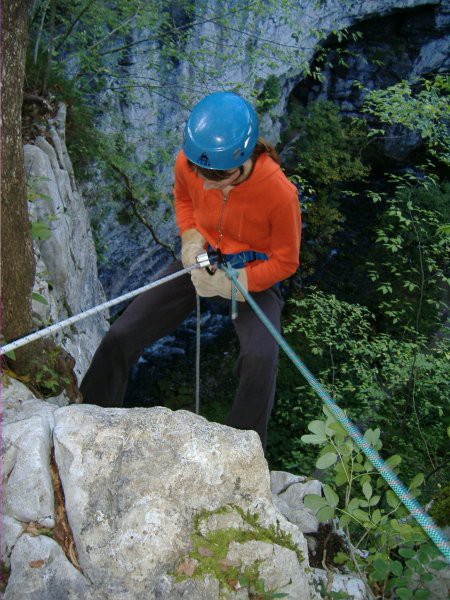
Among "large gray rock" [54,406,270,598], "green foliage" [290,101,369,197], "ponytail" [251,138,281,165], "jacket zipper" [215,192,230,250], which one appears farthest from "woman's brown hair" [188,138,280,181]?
"green foliage" [290,101,369,197]

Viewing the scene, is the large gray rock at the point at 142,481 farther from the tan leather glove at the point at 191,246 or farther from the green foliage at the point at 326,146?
the green foliage at the point at 326,146

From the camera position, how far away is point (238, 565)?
192 cm

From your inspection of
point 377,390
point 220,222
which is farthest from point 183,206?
point 377,390

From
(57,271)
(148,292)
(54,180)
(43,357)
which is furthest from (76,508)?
(54,180)

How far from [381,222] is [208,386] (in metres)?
6.80

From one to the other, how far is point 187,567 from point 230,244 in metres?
2.22

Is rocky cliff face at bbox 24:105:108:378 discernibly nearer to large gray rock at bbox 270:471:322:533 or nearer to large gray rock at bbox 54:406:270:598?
large gray rock at bbox 54:406:270:598

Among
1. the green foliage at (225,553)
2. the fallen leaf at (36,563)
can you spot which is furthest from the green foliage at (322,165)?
the fallen leaf at (36,563)

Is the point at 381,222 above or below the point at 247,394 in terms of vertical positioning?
below

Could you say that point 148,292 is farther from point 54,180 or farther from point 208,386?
point 208,386

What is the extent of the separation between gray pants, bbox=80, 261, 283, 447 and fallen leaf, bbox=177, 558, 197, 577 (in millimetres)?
1573

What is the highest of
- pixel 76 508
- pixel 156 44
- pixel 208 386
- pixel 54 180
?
pixel 156 44

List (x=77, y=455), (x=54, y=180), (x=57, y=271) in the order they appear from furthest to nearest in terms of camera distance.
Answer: (x=54, y=180), (x=57, y=271), (x=77, y=455)

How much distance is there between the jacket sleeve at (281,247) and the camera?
3299 mm
